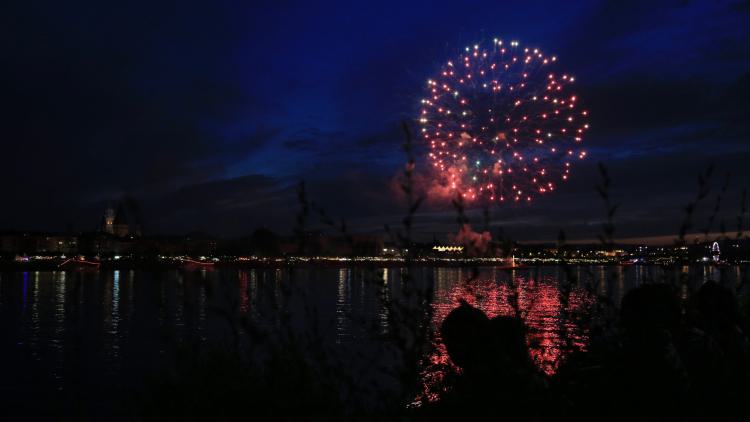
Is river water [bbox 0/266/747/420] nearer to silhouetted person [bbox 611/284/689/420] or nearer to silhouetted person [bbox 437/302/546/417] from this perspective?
silhouetted person [bbox 437/302/546/417]

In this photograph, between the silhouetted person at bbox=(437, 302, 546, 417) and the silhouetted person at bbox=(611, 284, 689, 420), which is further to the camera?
the silhouetted person at bbox=(611, 284, 689, 420)

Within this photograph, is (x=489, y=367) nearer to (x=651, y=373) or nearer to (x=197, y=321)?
(x=651, y=373)

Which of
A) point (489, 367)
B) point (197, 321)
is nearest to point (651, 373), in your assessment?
point (489, 367)

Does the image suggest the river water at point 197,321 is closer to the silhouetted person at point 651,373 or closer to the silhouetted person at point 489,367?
the silhouetted person at point 489,367

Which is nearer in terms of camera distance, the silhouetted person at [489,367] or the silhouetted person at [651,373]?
the silhouetted person at [489,367]

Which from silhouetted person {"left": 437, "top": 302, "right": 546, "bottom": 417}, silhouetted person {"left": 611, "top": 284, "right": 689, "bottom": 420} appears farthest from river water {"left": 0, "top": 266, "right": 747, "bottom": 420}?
silhouetted person {"left": 611, "top": 284, "right": 689, "bottom": 420}

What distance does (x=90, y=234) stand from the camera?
8.55 meters

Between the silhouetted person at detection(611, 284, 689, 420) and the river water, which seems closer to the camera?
the river water

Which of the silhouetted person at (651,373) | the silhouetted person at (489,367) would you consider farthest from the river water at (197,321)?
the silhouetted person at (651,373)

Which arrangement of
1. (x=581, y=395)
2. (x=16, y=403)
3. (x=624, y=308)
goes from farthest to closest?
(x=16, y=403)
(x=624, y=308)
(x=581, y=395)

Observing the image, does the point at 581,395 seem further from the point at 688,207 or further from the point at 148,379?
the point at 148,379

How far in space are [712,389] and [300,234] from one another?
4.59m

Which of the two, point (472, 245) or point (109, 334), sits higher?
point (472, 245)

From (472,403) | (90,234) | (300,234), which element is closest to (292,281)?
(300,234)
